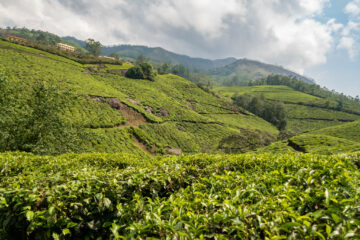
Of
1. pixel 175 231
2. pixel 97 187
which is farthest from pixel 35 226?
pixel 175 231

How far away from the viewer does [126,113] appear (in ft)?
164

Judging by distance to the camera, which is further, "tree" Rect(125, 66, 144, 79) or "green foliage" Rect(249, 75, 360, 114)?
"green foliage" Rect(249, 75, 360, 114)

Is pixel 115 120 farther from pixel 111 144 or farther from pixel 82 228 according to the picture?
pixel 82 228

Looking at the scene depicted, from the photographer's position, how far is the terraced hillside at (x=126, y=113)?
38.2 meters

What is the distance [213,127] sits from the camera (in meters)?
62.7

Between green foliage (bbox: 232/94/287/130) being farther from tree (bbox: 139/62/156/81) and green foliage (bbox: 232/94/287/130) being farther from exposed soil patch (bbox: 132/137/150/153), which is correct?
exposed soil patch (bbox: 132/137/150/153)

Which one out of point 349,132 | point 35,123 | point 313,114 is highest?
point 313,114

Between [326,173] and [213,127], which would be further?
[213,127]

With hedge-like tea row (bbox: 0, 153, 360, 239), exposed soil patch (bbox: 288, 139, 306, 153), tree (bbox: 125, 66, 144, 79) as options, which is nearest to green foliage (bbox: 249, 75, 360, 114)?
exposed soil patch (bbox: 288, 139, 306, 153)

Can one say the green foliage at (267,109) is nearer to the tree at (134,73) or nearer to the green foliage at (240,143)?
the green foliage at (240,143)

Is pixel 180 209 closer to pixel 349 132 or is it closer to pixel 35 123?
pixel 35 123

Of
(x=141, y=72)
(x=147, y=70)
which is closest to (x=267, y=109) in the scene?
(x=147, y=70)

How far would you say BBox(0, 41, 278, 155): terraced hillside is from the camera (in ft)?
125

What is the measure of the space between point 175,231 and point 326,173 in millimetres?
4140
